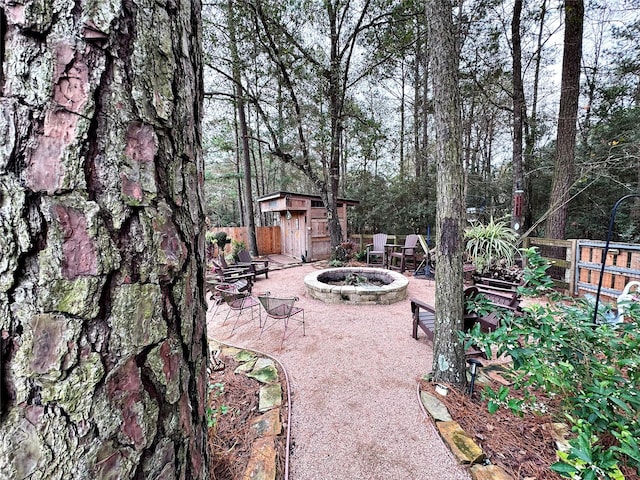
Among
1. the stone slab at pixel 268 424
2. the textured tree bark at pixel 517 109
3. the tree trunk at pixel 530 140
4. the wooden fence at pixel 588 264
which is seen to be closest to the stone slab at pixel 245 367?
the stone slab at pixel 268 424

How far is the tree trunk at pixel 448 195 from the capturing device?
222 centimetres

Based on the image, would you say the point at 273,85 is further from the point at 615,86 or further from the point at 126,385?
the point at 615,86

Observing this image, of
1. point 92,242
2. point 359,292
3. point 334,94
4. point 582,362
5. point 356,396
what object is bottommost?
point 356,396

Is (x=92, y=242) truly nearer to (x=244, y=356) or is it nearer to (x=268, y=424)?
(x=268, y=424)

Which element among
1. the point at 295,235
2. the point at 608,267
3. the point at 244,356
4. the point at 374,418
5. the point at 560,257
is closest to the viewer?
the point at 374,418

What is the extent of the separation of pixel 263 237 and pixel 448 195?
32.2 ft

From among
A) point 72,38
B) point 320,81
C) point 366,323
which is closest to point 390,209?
point 320,81

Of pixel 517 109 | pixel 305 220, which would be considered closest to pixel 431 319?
pixel 517 109

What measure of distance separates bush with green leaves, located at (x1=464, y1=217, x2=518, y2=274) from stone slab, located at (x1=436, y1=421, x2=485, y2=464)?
4.24 metres

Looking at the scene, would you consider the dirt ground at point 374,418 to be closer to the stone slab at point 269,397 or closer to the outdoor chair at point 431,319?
the stone slab at point 269,397

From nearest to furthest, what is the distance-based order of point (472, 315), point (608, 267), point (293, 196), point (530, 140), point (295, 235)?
point (472, 315)
point (608, 267)
point (293, 196)
point (530, 140)
point (295, 235)

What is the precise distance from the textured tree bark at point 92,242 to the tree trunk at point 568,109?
24.6 ft

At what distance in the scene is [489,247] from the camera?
17.6 ft

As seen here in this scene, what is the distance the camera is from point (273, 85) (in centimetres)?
838
